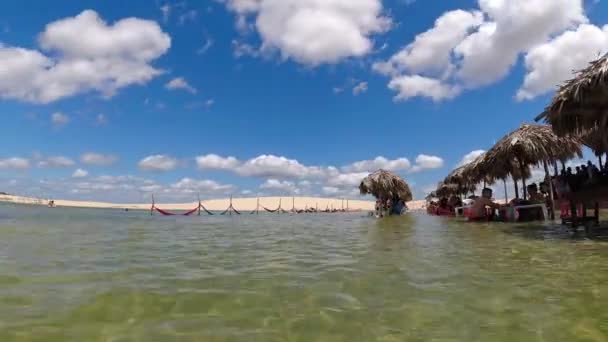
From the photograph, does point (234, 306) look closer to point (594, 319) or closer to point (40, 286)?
point (40, 286)

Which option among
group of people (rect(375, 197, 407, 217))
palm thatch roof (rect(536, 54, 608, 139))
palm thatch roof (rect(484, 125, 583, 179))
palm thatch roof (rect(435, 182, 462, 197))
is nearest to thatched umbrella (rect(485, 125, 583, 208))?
palm thatch roof (rect(484, 125, 583, 179))

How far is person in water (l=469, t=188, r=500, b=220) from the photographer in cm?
1745

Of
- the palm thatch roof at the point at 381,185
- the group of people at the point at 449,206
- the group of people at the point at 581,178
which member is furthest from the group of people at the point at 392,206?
the group of people at the point at 581,178

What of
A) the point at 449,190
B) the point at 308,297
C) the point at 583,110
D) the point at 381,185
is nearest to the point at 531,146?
the point at 583,110

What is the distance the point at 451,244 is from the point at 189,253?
17.5 feet

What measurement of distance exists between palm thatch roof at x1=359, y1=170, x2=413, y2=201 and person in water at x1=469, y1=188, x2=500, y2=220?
11642 mm

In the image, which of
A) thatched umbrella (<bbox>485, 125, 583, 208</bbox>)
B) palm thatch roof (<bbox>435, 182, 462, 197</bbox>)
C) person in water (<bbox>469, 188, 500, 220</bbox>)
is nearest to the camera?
thatched umbrella (<bbox>485, 125, 583, 208</bbox>)

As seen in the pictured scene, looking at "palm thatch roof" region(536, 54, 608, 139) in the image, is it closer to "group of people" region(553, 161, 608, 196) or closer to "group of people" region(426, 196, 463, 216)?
"group of people" region(553, 161, 608, 196)

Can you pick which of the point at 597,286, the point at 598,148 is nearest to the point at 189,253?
the point at 597,286

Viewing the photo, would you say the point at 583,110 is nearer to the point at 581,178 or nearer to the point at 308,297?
the point at 581,178

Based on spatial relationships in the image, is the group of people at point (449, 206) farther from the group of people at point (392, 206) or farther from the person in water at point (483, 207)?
the person in water at point (483, 207)

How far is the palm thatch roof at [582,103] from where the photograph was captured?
9555 millimetres

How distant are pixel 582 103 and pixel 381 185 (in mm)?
19003

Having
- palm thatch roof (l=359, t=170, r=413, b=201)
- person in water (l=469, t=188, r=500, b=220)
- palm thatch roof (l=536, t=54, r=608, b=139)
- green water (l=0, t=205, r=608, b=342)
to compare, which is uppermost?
palm thatch roof (l=536, t=54, r=608, b=139)
